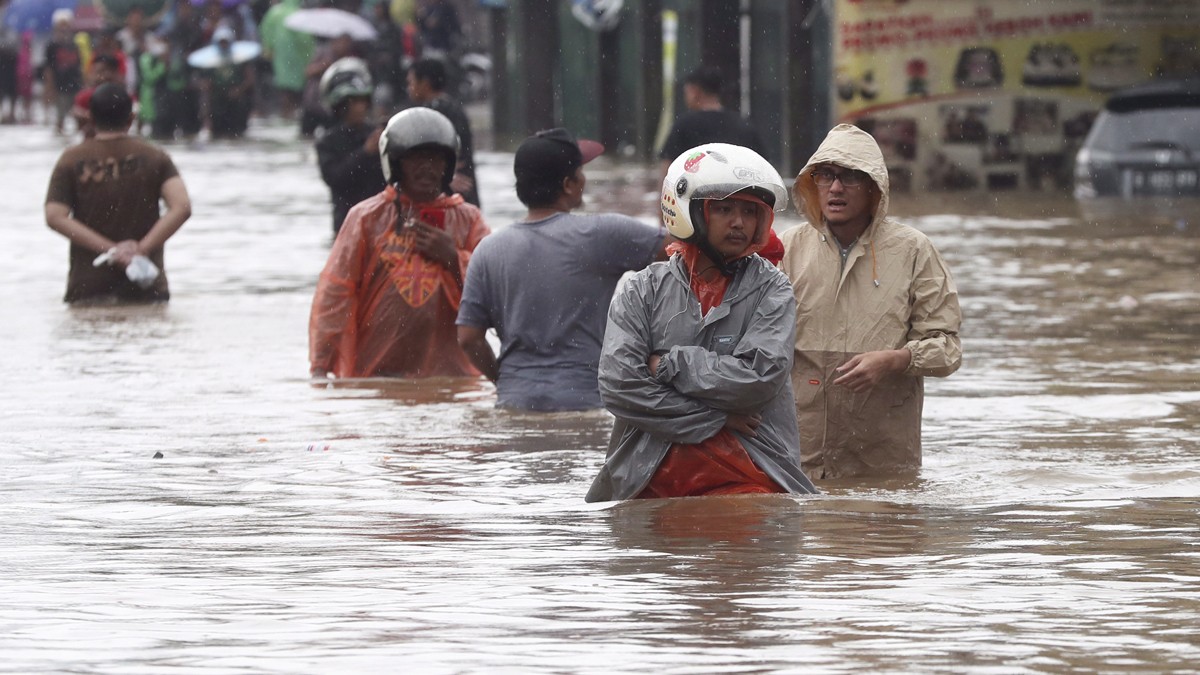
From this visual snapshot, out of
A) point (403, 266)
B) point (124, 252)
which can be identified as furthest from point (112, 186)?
point (403, 266)

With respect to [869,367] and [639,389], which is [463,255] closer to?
[869,367]

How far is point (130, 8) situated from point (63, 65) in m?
2.13

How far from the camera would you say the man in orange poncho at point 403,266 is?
34.1 feet

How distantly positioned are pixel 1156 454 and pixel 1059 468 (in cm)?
57

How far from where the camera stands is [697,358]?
6.62 meters

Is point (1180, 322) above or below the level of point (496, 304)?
below

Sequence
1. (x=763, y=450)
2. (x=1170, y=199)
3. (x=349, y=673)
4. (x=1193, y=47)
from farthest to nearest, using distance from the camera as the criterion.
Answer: (x=1193, y=47), (x=1170, y=199), (x=763, y=450), (x=349, y=673)

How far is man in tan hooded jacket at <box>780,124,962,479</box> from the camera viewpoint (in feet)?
25.8

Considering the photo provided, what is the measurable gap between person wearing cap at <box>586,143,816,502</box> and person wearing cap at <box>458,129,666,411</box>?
2471 millimetres

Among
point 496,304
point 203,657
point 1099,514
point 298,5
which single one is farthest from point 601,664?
point 298,5

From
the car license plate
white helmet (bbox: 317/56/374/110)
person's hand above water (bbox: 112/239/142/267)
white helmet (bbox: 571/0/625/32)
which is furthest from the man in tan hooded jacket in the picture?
white helmet (bbox: 571/0/625/32)

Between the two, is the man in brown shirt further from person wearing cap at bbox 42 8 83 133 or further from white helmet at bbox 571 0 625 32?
person wearing cap at bbox 42 8 83 133

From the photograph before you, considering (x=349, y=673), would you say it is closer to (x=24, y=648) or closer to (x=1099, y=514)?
(x=24, y=648)

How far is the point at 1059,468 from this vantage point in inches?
355
